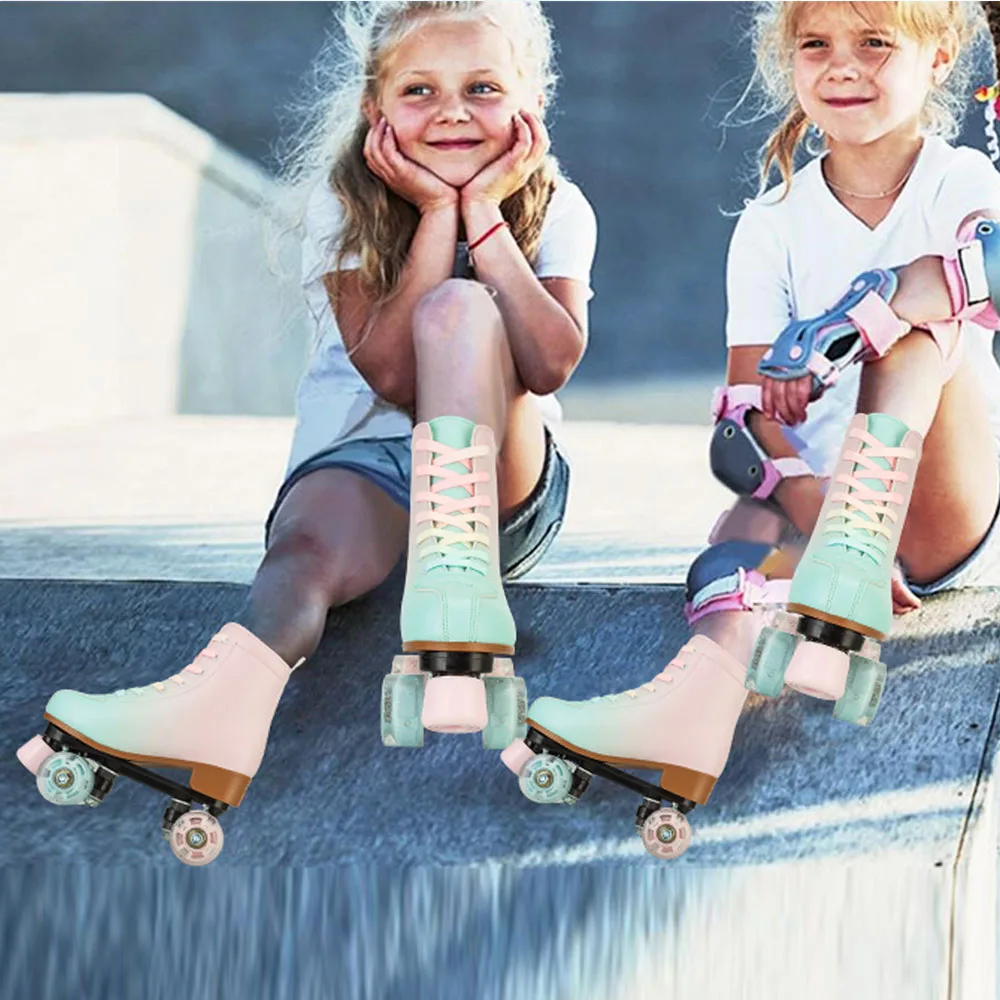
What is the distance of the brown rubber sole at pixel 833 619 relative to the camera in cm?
231

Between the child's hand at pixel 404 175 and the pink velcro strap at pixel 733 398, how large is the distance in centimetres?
55

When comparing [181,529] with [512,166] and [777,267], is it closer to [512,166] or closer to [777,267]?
[512,166]

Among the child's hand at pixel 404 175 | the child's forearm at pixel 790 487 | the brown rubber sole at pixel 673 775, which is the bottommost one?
the brown rubber sole at pixel 673 775

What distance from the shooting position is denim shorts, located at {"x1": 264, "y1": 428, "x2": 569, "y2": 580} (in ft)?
8.66

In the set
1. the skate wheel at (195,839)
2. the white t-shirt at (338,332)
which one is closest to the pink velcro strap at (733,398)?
the white t-shirt at (338,332)

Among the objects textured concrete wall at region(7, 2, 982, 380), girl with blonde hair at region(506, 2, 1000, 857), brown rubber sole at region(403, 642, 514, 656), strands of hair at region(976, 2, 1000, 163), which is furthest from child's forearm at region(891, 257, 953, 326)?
brown rubber sole at region(403, 642, 514, 656)

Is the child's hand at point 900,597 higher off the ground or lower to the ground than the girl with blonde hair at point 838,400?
lower

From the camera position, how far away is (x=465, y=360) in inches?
95.6

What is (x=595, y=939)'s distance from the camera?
2.09 m

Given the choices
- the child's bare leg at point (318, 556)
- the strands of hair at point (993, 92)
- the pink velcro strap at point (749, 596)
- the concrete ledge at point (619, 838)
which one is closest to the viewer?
the concrete ledge at point (619, 838)

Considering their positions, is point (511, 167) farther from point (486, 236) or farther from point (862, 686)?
point (862, 686)

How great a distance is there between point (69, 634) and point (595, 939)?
44.8 inches

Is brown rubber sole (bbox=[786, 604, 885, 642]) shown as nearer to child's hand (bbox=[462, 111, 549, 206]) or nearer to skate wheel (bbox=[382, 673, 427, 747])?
skate wheel (bbox=[382, 673, 427, 747])

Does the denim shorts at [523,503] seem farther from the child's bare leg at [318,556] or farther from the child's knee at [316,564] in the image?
the child's knee at [316,564]
